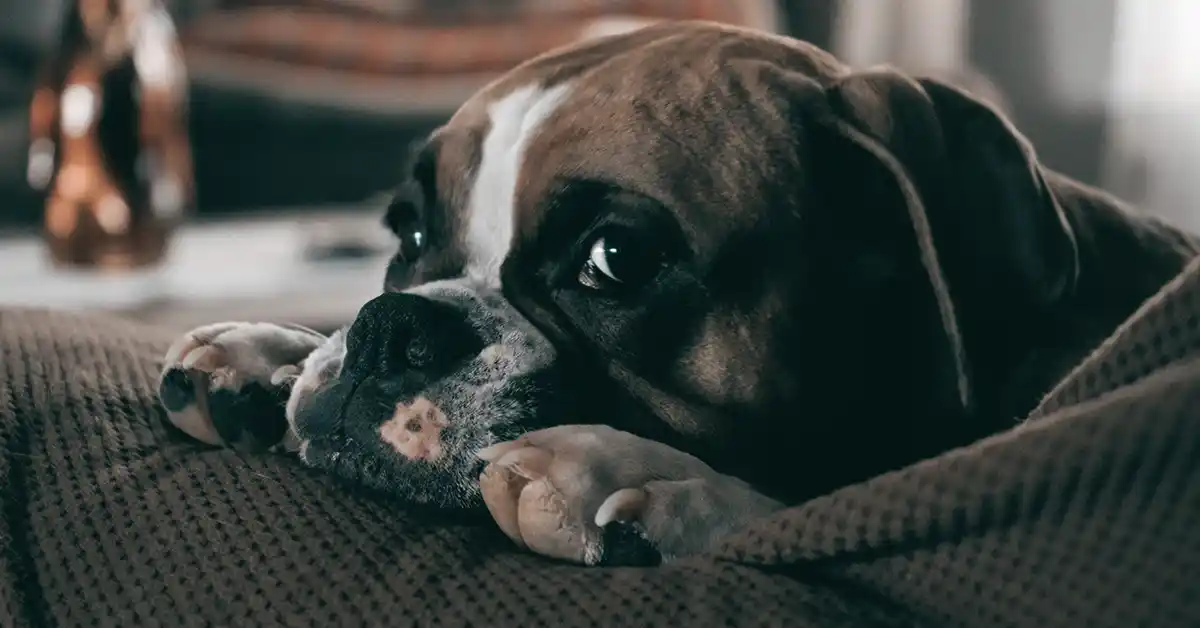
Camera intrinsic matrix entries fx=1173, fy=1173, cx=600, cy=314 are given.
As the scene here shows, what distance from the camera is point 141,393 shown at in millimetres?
1023

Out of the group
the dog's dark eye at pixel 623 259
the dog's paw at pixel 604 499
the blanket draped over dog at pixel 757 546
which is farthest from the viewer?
the dog's dark eye at pixel 623 259

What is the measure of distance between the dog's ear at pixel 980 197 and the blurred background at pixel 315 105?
4.81 ft

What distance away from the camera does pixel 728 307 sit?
1.01m

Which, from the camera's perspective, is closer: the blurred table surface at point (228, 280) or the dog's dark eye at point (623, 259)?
the dog's dark eye at point (623, 259)

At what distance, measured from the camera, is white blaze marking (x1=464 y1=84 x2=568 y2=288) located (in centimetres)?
111

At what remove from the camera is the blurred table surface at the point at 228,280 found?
234 centimetres

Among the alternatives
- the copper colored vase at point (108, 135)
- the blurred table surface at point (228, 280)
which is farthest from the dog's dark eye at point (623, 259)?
the copper colored vase at point (108, 135)

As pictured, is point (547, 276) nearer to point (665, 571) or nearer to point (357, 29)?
point (665, 571)

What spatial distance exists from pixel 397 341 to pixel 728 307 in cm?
28

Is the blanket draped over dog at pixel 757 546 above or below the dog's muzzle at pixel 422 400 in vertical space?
above

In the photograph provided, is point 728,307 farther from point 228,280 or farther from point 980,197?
point 228,280

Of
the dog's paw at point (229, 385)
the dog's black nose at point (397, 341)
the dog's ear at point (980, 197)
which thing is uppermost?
the dog's ear at point (980, 197)

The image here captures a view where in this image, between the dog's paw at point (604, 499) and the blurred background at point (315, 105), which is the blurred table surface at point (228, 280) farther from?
the dog's paw at point (604, 499)

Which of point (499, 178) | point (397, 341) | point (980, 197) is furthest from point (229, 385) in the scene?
point (980, 197)
